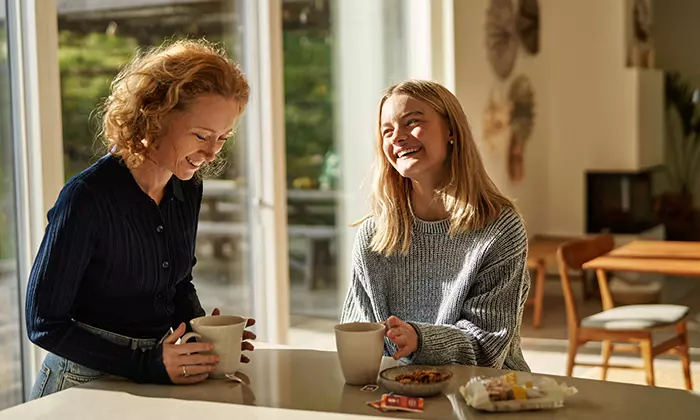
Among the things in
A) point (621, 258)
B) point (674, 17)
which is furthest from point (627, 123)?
point (621, 258)

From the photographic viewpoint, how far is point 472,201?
83.0 inches

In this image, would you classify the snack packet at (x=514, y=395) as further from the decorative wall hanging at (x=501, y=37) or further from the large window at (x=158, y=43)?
the decorative wall hanging at (x=501, y=37)

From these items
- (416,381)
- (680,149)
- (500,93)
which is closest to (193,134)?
(416,381)

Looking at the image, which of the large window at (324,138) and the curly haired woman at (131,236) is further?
the large window at (324,138)

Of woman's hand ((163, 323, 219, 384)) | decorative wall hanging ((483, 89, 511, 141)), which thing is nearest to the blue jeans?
woman's hand ((163, 323, 219, 384))

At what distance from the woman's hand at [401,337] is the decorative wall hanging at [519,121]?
5275mm

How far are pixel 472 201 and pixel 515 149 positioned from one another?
5.09 metres

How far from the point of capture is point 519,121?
284 inches

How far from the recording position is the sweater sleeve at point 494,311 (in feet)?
6.35

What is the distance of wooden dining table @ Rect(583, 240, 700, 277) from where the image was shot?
13.6 ft

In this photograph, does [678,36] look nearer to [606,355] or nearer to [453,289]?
[606,355]

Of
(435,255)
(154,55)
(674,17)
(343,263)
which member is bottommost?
(343,263)

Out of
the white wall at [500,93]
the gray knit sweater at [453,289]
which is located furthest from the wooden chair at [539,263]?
the gray knit sweater at [453,289]

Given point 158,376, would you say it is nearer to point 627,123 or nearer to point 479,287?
point 479,287
